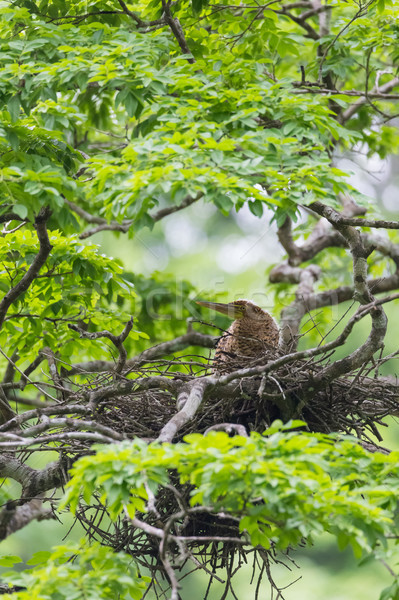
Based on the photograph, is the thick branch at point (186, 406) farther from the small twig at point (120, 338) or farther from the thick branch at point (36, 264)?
the thick branch at point (36, 264)

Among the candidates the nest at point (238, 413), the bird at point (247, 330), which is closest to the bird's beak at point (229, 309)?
the bird at point (247, 330)

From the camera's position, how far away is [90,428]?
306 cm

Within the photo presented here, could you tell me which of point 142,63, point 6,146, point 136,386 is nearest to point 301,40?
point 142,63

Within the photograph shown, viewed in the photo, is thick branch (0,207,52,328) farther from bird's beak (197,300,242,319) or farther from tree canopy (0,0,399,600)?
bird's beak (197,300,242,319)

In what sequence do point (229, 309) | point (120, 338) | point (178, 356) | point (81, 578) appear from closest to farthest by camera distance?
point (81, 578), point (120, 338), point (178, 356), point (229, 309)

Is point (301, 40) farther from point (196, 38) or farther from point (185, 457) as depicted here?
point (185, 457)

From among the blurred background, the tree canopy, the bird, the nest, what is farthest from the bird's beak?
the blurred background

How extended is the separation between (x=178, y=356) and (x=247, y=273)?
353 inches

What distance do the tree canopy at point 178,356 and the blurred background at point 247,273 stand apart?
207cm

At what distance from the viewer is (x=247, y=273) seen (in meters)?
13.1

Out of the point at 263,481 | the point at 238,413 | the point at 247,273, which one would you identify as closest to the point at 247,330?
the point at 238,413

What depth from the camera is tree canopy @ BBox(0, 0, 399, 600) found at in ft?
8.48

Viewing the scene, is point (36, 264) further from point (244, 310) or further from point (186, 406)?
point (244, 310)

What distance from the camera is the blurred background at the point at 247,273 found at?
29.1 ft
